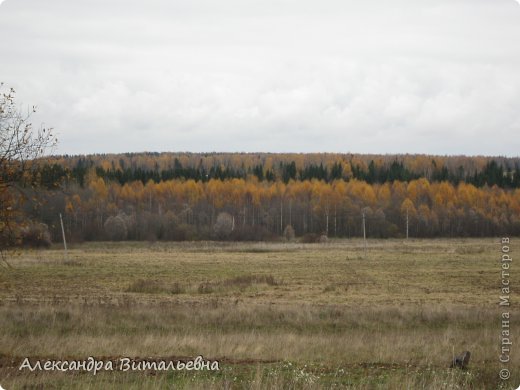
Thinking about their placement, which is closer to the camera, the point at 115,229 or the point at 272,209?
the point at 115,229

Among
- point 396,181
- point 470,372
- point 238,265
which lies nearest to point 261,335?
point 470,372

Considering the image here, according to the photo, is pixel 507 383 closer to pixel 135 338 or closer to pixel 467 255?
pixel 135 338

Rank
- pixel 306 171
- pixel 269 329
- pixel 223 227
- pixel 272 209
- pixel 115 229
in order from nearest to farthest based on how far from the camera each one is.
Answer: pixel 269 329, pixel 115 229, pixel 223 227, pixel 272 209, pixel 306 171

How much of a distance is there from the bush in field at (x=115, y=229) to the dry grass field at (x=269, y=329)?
58612 mm

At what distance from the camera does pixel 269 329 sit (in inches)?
663

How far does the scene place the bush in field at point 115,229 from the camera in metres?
94.1

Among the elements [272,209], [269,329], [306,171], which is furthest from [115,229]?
[269,329]

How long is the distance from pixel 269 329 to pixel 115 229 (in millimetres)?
81053

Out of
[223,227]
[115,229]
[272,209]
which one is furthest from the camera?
[272,209]

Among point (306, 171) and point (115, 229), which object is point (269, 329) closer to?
point (115, 229)

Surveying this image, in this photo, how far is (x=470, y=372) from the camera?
34.3ft

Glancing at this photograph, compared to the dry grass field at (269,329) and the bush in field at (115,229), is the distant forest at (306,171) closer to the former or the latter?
the bush in field at (115,229)

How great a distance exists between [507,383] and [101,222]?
3796 inches

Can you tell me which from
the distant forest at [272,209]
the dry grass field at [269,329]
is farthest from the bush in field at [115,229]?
the dry grass field at [269,329]
